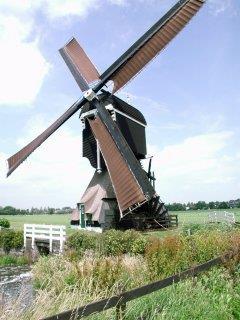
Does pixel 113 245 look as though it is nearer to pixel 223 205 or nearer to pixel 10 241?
pixel 10 241

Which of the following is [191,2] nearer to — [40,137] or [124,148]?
[124,148]

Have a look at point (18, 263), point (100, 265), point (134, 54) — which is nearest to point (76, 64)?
point (134, 54)

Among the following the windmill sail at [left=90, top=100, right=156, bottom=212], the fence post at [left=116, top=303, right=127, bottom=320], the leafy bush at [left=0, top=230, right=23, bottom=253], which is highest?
the windmill sail at [left=90, top=100, right=156, bottom=212]

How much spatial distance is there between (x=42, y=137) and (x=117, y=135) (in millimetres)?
4756

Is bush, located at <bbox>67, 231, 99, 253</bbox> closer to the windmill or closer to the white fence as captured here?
the windmill

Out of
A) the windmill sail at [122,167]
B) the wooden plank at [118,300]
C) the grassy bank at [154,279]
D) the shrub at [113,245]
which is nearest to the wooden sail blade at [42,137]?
the windmill sail at [122,167]

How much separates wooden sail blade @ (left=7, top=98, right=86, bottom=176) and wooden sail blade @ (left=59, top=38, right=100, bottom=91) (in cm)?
143

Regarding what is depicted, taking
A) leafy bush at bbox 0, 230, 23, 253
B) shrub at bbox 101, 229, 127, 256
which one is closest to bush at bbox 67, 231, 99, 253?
shrub at bbox 101, 229, 127, 256

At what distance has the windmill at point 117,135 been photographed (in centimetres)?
2267

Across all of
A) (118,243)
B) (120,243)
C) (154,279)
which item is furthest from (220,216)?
(154,279)

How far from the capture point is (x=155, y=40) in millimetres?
24625

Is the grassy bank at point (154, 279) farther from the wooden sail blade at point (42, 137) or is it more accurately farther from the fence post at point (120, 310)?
the wooden sail blade at point (42, 137)

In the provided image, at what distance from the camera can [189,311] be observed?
21.8 ft

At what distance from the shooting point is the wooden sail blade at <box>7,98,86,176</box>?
25656 millimetres
